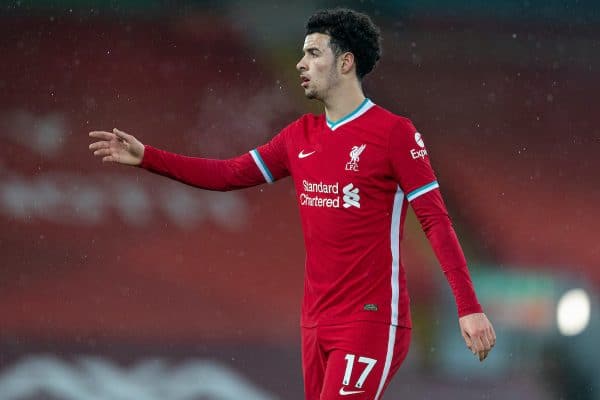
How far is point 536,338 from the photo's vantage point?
22.2 ft

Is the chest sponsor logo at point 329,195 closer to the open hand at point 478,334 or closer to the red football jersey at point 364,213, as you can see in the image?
the red football jersey at point 364,213

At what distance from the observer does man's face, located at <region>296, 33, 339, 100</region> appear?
382cm

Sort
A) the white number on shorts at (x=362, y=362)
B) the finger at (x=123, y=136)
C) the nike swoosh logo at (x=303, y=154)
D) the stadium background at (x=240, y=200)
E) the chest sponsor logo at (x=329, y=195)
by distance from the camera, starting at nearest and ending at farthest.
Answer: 1. the white number on shorts at (x=362, y=362)
2. the chest sponsor logo at (x=329, y=195)
3. the nike swoosh logo at (x=303, y=154)
4. the finger at (x=123, y=136)
5. the stadium background at (x=240, y=200)

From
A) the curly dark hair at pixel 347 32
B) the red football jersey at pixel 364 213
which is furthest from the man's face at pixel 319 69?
the red football jersey at pixel 364 213

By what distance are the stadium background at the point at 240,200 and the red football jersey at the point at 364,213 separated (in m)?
2.98

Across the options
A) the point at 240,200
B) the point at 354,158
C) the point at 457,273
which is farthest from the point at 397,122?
the point at 240,200

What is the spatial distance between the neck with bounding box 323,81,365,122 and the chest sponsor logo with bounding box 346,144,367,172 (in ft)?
0.60

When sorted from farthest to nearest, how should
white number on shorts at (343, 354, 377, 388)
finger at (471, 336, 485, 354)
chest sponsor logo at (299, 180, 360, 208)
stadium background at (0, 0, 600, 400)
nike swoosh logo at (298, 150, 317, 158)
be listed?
1. stadium background at (0, 0, 600, 400)
2. nike swoosh logo at (298, 150, 317, 158)
3. chest sponsor logo at (299, 180, 360, 208)
4. white number on shorts at (343, 354, 377, 388)
5. finger at (471, 336, 485, 354)

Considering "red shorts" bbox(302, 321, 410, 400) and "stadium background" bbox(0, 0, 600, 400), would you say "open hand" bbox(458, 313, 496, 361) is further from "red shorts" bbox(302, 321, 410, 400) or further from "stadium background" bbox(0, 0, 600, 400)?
"stadium background" bbox(0, 0, 600, 400)

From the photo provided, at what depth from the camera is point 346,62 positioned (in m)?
3.88

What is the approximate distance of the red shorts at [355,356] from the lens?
11.6ft

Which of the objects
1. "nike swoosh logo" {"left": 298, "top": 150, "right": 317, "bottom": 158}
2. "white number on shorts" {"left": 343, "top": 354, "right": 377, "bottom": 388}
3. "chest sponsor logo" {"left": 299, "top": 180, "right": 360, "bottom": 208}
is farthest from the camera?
"nike swoosh logo" {"left": 298, "top": 150, "right": 317, "bottom": 158}

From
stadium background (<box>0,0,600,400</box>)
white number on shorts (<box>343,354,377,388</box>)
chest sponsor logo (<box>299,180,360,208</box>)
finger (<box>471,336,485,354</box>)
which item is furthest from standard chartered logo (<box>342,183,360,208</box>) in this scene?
stadium background (<box>0,0,600,400</box>)

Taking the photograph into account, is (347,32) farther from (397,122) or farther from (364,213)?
(364,213)
